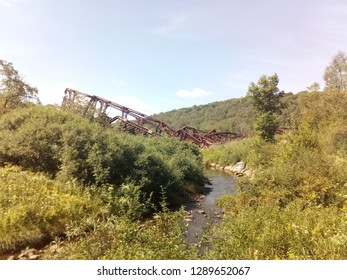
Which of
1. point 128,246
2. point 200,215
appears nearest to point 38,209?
point 128,246

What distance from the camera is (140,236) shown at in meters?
7.02

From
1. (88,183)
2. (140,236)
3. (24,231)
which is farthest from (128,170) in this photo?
(140,236)

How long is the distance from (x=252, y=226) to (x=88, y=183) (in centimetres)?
688

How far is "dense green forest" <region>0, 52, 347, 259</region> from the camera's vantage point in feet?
21.5

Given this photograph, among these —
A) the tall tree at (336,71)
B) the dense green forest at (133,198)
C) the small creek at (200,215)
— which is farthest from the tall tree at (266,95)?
the small creek at (200,215)

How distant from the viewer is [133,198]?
12.3 meters

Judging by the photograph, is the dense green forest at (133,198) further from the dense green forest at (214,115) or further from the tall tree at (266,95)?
the dense green forest at (214,115)

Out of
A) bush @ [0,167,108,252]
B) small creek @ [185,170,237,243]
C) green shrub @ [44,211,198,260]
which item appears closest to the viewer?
green shrub @ [44,211,198,260]

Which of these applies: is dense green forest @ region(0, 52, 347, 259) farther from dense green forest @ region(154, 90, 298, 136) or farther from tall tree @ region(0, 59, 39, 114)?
dense green forest @ region(154, 90, 298, 136)

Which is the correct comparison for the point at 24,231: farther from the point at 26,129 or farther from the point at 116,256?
the point at 26,129

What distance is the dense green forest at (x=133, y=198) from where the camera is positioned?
656 centimetres

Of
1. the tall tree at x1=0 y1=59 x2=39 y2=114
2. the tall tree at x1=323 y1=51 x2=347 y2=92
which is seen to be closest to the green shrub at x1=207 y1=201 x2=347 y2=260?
the tall tree at x1=0 y1=59 x2=39 y2=114

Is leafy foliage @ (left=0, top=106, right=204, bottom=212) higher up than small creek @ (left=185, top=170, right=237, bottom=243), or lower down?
higher up
